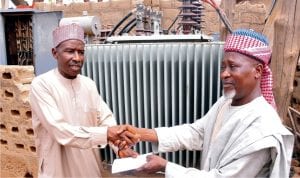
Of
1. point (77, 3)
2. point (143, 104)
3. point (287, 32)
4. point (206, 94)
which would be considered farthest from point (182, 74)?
point (77, 3)

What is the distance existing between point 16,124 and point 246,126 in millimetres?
3189

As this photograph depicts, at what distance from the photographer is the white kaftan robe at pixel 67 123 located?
2.37 metres

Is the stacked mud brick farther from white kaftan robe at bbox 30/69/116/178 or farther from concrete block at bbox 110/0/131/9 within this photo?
concrete block at bbox 110/0/131/9

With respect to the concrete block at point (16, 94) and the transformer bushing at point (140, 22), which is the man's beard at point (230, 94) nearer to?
the transformer bushing at point (140, 22)

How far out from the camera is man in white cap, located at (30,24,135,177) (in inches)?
93.6

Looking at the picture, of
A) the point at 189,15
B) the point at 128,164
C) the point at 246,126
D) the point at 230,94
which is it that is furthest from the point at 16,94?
the point at 246,126

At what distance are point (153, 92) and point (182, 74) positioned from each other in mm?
310

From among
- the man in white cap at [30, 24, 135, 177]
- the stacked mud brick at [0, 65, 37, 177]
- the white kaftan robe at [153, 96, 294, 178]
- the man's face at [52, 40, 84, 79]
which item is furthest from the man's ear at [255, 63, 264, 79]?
the stacked mud brick at [0, 65, 37, 177]

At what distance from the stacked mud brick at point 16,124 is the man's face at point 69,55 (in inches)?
69.4

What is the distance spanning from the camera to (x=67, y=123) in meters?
2.42

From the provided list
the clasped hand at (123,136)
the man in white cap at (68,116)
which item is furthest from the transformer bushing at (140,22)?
the clasped hand at (123,136)

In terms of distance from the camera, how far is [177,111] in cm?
308

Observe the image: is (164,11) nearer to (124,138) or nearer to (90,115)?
(90,115)

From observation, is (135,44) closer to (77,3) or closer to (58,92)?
(58,92)
